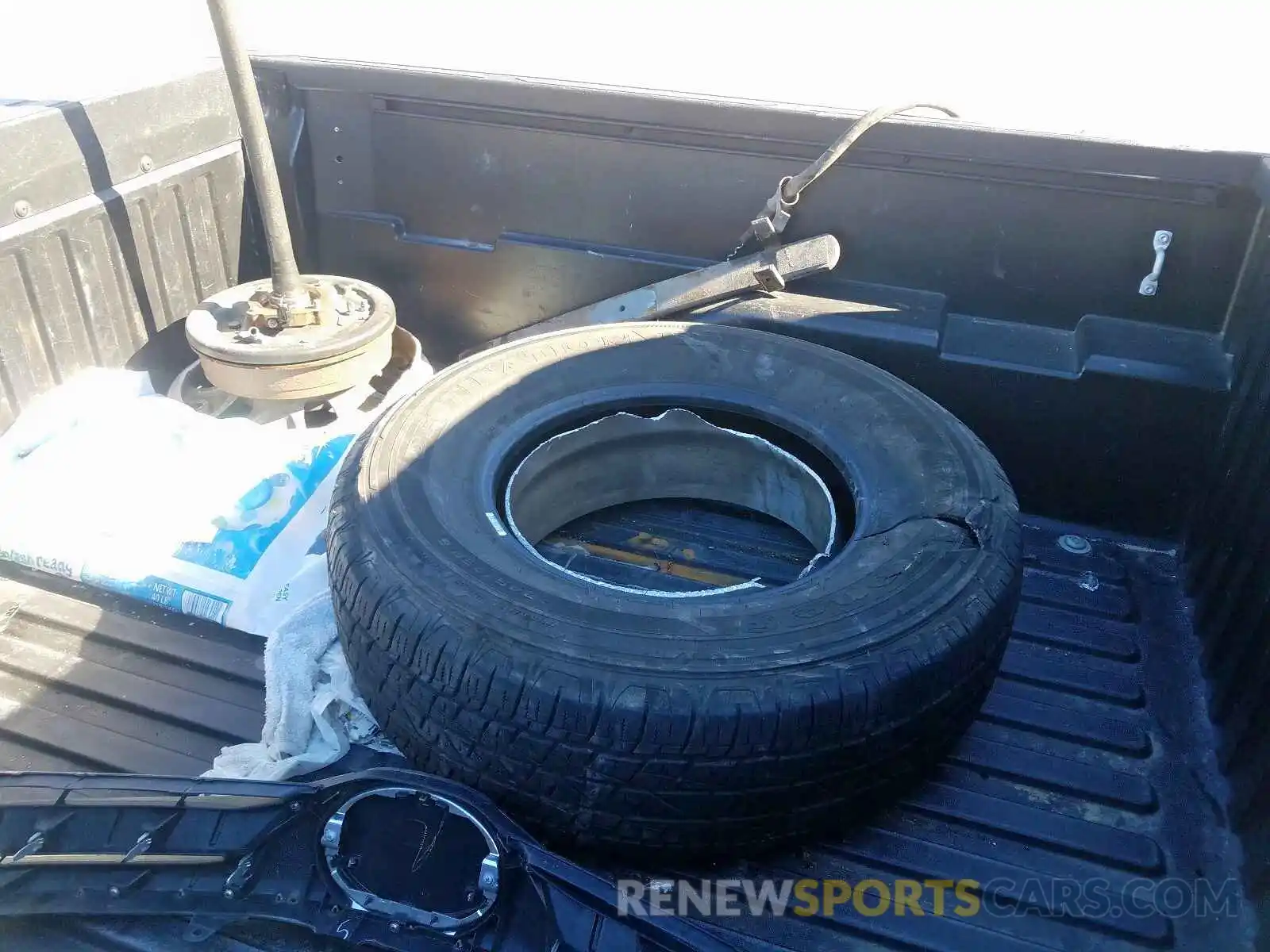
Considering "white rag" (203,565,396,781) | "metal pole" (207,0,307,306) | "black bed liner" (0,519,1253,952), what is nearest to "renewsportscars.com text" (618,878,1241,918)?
"black bed liner" (0,519,1253,952)

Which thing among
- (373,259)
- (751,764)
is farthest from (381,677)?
(373,259)

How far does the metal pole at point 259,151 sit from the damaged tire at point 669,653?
2.15ft

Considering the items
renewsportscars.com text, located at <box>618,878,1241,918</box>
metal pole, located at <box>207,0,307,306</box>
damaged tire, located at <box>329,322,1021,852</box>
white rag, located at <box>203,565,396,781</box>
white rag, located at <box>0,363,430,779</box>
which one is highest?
metal pole, located at <box>207,0,307,306</box>

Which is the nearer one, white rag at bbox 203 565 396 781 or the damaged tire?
the damaged tire

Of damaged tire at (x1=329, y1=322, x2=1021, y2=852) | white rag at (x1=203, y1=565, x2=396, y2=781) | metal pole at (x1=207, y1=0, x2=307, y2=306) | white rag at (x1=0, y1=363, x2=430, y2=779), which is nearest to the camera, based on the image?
damaged tire at (x1=329, y1=322, x2=1021, y2=852)

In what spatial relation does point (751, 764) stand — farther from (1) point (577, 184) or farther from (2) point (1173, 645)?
(1) point (577, 184)

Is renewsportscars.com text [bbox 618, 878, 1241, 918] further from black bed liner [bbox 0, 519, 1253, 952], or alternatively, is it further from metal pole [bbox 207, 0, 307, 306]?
metal pole [bbox 207, 0, 307, 306]

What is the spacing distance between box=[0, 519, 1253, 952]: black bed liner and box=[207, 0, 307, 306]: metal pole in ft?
2.50

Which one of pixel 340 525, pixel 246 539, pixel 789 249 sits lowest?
pixel 246 539

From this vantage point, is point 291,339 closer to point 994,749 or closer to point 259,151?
point 259,151

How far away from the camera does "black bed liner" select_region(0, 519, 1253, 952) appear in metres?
1.24

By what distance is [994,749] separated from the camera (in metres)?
1.48

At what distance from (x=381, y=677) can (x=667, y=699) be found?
16.5 inches

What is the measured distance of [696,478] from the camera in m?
1.91
